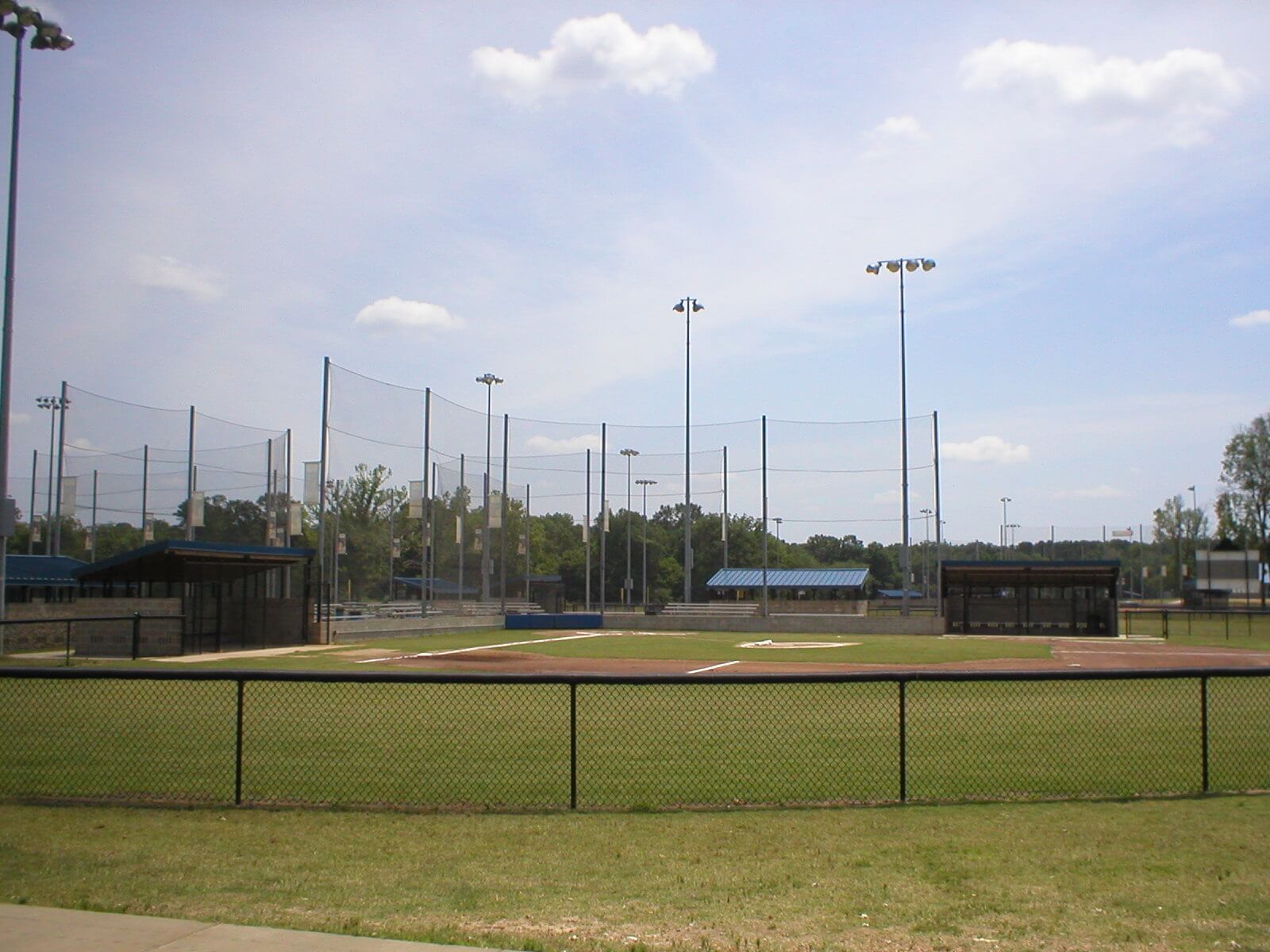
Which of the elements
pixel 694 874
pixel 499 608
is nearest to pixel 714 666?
pixel 694 874

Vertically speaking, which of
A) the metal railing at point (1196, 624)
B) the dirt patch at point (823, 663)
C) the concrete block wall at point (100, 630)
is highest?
the concrete block wall at point (100, 630)

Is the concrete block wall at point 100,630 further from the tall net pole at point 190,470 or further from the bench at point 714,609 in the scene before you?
the bench at point 714,609

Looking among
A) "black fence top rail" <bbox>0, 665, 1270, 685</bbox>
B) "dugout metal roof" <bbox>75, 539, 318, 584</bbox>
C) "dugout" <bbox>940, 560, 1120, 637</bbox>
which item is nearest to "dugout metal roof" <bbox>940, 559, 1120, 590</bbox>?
"dugout" <bbox>940, 560, 1120, 637</bbox>

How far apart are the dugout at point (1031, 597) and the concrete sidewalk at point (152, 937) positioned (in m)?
42.2

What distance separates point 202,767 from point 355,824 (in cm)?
329

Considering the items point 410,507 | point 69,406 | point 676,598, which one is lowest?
point 676,598

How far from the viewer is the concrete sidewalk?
16.8 ft

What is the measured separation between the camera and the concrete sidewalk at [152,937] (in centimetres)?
512

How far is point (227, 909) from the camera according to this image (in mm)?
5836

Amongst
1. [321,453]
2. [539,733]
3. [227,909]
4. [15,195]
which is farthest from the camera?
[321,453]

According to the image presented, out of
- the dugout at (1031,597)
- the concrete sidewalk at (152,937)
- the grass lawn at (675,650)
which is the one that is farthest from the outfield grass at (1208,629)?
the concrete sidewalk at (152,937)

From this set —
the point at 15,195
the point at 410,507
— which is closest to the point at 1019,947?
the point at 15,195

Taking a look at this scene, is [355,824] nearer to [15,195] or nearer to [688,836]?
[688,836]

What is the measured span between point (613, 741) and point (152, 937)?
7143 millimetres
